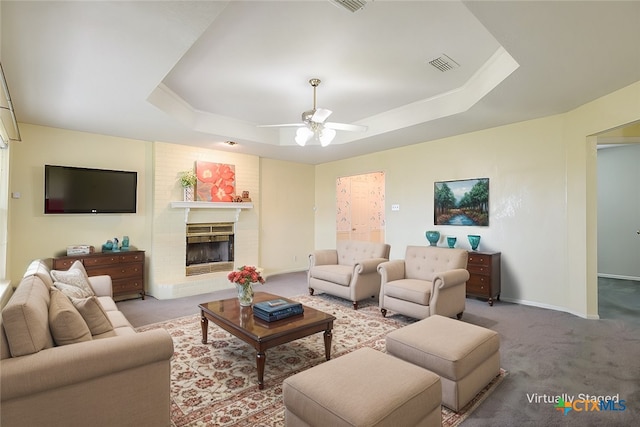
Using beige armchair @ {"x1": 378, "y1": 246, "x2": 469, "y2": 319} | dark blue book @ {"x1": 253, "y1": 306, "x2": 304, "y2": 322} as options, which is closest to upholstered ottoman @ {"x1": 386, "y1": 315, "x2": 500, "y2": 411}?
dark blue book @ {"x1": 253, "y1": 306, "x2": 304, "y2": 322}

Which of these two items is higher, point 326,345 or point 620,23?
point 620,23

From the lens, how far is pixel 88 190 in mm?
4816

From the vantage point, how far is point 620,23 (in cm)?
229

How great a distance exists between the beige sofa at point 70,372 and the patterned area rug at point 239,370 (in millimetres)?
396

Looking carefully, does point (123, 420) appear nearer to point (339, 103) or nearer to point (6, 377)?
point (6, 377)

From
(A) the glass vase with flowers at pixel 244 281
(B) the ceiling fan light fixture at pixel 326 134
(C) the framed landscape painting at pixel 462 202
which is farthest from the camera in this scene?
(C) the framed landscape painting at pixel 462 202

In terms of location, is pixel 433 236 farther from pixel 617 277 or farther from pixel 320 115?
pixel 617 277

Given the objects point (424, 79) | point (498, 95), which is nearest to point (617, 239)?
point (498, 95)

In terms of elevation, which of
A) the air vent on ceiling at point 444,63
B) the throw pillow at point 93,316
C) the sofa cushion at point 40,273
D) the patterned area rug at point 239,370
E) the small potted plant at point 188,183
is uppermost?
the air vent on ceiling at point 444,63

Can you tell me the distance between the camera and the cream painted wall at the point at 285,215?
7116mm

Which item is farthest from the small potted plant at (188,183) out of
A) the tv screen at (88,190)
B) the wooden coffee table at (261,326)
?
the wooden coffee table at (261,326)

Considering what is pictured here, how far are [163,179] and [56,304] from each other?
12.8ft

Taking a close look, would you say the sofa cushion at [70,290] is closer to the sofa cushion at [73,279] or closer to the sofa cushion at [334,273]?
the sofa cushion at [73,279]

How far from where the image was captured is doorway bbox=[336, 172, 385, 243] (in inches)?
301
